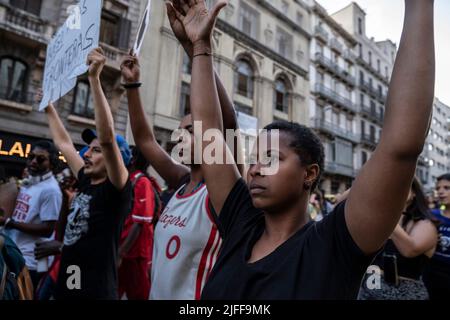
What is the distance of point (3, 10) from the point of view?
9281 millimetres

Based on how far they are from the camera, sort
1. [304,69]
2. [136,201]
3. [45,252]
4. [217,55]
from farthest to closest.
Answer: [304,69], [217,55], [136,201], [45,252]

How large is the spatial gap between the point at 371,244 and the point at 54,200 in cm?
312

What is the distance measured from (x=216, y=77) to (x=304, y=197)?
836 millimetres

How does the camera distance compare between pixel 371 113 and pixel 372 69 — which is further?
pixel 372 69

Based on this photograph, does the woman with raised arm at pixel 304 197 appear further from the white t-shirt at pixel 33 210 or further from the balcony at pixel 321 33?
the balcony at pixel 321 33

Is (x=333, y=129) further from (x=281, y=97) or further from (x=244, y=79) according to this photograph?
(x=244, y=79)

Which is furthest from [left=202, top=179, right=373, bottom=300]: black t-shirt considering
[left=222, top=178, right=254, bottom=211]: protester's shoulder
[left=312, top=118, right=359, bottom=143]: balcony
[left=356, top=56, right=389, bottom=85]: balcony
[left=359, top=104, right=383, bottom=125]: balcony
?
[left=356, top=56, right=389, bottom=85]: balcony

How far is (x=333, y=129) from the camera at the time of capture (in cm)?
2338

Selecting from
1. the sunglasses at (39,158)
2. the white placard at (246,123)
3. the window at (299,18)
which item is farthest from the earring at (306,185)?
the window at (299,18)

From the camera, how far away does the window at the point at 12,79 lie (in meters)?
9.73

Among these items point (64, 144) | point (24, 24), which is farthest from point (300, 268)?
point (24, 24)

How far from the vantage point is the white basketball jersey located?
1.63 metres
